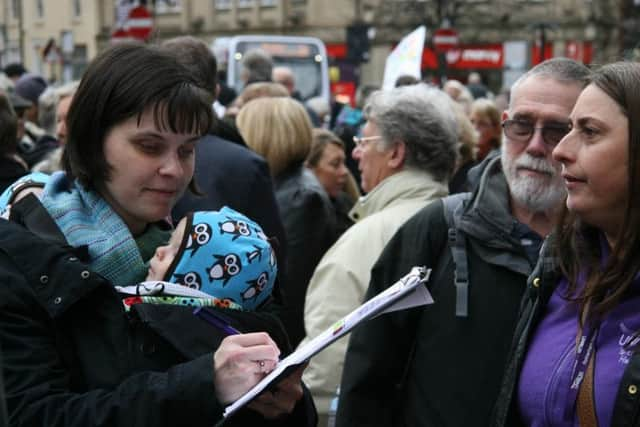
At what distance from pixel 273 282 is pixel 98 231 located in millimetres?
436

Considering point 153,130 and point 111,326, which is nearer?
point 111,326

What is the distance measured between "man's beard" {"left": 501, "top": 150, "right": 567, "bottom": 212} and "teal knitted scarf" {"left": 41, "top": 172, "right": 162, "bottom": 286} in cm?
135

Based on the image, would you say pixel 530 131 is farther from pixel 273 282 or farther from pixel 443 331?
pixel 273 282

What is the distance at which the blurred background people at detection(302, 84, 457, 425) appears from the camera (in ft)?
13.2

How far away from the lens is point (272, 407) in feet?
7.38

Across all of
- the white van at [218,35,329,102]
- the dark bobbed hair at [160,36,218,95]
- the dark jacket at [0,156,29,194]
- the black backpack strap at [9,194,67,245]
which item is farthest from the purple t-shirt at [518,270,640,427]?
the white van at [218,35,329,102]

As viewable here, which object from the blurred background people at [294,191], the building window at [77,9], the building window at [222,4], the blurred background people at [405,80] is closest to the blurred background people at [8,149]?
the blurred background people at [294,191]

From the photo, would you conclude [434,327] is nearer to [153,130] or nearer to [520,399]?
[520,399]

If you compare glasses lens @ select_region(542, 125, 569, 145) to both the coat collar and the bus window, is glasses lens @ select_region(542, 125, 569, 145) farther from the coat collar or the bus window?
the bus window

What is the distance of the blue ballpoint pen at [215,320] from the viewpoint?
2.30m

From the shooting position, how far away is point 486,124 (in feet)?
27.6

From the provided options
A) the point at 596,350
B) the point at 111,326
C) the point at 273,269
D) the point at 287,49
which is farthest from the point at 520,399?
the point at 287,49

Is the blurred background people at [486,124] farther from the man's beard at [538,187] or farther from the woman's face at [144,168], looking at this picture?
the woman's face at [144,168]

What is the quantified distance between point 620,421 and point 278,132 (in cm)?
374
